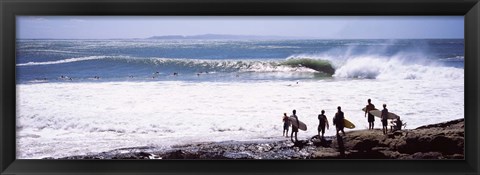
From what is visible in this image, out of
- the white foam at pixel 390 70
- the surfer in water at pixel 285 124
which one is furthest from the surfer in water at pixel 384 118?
the surfer in water at pixel 285 124

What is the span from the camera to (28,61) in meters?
3.99

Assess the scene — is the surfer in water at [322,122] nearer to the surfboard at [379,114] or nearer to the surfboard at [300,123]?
the surfboard at [300,123]

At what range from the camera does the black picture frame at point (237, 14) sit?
154 inches

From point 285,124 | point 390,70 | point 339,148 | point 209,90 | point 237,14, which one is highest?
point 237,14

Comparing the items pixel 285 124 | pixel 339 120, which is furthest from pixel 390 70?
pixel 285 124

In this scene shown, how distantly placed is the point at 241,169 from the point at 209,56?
0.72 meters

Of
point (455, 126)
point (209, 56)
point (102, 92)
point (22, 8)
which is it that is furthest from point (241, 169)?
point (22, 8)

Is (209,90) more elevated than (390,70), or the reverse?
(390,70)

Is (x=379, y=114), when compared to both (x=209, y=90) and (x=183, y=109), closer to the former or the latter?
(x=209, y=90)

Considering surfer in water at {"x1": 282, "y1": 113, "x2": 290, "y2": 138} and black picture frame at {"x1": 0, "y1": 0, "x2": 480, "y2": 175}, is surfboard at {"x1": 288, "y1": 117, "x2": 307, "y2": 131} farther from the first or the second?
black picture frame at {"x1": 0, "y1": 0, "x2": 480, "y2": 175}

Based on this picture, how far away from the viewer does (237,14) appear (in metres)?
3.95

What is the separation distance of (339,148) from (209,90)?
0.87 m

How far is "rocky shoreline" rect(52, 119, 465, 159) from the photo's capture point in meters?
3.98
